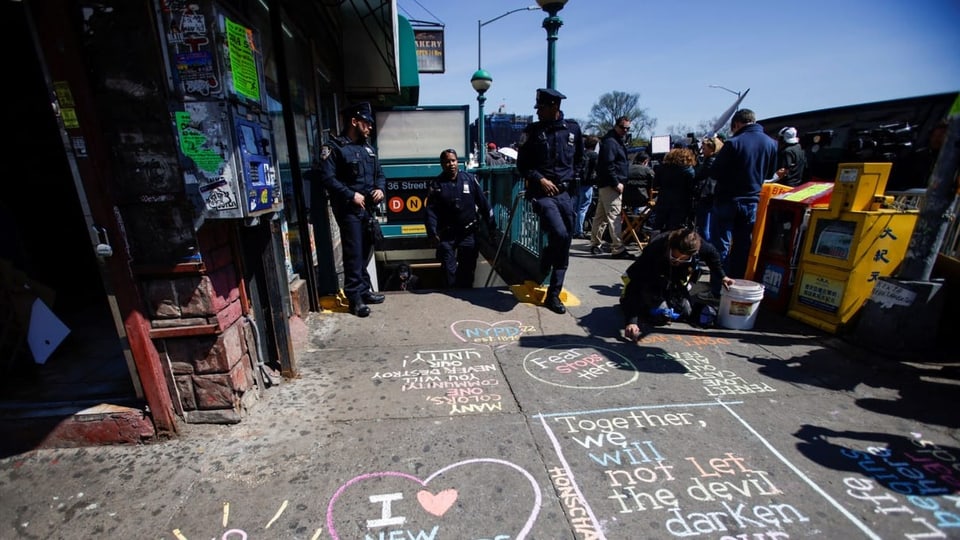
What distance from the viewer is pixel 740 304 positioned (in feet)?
13.6

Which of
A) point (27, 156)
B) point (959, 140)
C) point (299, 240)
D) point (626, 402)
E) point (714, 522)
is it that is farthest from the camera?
point (299, 240)

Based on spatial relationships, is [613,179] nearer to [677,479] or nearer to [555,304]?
[555,304]

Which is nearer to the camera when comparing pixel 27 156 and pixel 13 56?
pixel 13 56

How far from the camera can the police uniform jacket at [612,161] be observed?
7.15 metres

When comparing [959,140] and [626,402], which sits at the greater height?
[959,140]

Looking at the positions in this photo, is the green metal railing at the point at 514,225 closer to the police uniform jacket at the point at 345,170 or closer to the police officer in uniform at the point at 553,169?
the police officer in uniform at the point at 553,169

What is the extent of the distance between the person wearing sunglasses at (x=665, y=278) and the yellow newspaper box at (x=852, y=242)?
3.14 feet

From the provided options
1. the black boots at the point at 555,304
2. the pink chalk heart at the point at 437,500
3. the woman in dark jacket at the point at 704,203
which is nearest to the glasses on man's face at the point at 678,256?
the black boots at the point at 555,304

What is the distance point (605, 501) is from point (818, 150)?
964 centimetres

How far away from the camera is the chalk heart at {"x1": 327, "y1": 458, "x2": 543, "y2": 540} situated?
1.92 m

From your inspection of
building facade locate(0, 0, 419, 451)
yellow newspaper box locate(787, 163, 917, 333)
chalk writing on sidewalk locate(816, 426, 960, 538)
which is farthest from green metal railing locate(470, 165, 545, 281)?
building facade locate(0, 0, 419, 451)

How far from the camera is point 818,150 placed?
8375 mm

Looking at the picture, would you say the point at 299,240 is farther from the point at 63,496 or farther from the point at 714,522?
the point at 714,522

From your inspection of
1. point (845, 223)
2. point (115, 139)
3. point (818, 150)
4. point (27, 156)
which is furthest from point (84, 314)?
point (818, 150)
